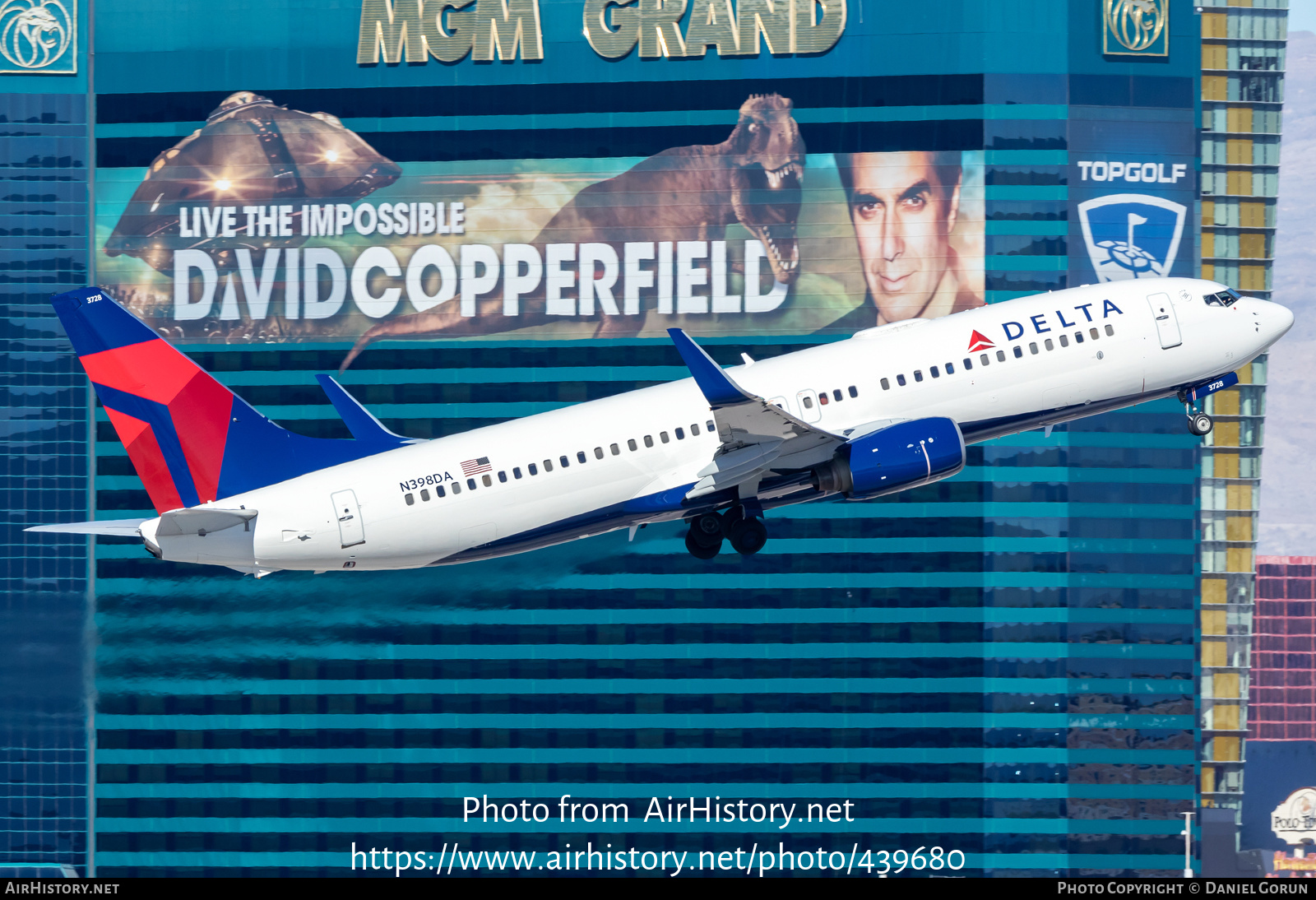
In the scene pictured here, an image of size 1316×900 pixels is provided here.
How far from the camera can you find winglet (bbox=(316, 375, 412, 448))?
5453 centimetres

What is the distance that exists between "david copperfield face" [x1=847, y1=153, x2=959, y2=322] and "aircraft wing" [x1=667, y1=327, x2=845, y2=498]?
92.4 metres

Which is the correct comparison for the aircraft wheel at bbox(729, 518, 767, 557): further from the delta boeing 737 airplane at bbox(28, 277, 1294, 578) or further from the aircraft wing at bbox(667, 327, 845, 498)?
the aircraft wing at bbox(667, 327, 845, 498)

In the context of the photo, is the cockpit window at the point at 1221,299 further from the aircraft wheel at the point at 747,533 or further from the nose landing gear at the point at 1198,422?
the aircraft wheel at the point at 747,533

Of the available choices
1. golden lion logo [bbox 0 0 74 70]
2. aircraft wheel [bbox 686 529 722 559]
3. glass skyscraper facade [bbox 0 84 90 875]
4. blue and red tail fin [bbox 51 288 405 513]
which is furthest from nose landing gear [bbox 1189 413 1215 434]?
golden lion logo [bbox 0 0 74 70]

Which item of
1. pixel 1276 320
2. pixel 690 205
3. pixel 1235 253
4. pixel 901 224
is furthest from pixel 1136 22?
pixel 1276 320

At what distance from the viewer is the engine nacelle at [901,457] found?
50.9 meters

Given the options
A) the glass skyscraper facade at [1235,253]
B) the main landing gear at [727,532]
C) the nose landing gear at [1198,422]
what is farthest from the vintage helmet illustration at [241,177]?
the nose landing gear at [1198,422]

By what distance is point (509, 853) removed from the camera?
139 meters

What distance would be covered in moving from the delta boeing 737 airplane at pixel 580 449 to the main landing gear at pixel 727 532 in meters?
0.09

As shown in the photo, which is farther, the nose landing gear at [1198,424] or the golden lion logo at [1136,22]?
the golden lion logo at [1136,22]

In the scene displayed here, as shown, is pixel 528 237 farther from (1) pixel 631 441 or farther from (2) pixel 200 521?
(2) pixel 200 521
